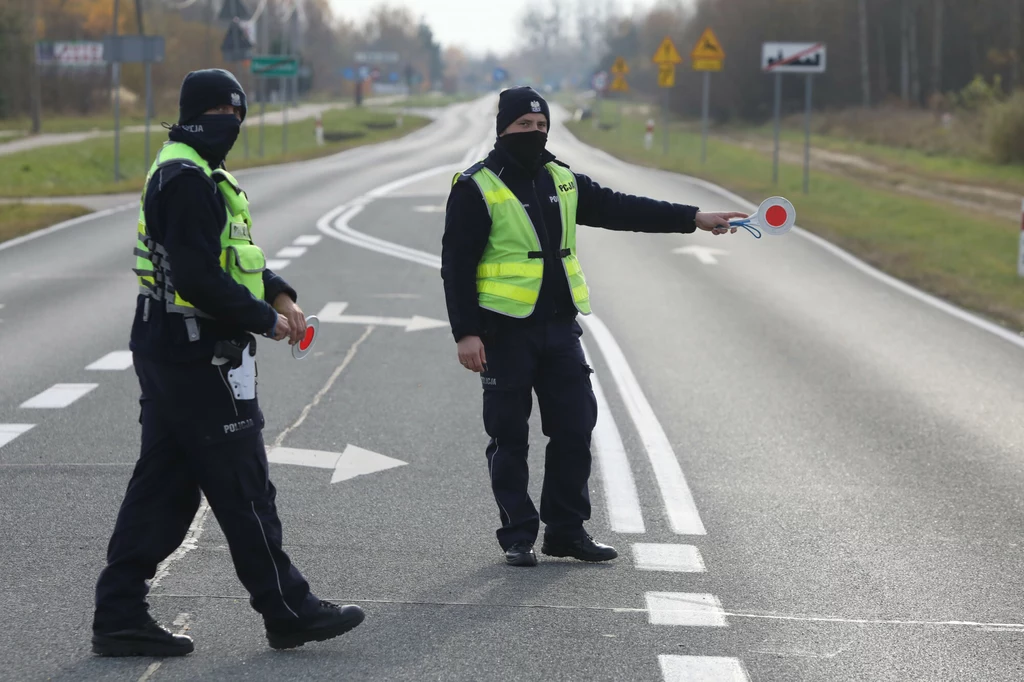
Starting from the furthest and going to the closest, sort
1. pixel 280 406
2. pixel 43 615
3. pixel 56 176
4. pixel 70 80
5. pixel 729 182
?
pixel 70 80
pixel 56 176
pixel 729 182
pixel 280 406
pixel 43 615

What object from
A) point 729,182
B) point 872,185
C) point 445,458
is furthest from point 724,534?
point 872,185

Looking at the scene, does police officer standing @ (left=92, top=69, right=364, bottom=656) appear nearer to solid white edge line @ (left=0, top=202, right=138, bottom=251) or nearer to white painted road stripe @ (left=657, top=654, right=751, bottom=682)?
white painted road stripe @ (left=657, top=654, right=751, bottom=682)

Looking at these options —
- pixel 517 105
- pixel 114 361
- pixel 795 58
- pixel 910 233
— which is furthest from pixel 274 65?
pixel 517 105

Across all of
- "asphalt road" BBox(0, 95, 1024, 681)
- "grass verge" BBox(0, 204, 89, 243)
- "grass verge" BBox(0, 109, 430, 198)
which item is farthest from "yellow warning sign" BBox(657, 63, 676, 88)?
"asphalt road" BBox(0, 95, 1024, 681)

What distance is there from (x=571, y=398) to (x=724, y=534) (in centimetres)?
95

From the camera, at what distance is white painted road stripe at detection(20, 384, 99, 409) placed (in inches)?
347

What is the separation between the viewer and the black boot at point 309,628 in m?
4.68

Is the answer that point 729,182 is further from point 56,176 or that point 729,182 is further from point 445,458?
point 445,458

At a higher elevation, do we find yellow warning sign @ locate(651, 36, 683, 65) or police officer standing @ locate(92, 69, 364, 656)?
yellow warning sign @ locate(651, 36, 683, 65)

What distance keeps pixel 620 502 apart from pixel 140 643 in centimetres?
263

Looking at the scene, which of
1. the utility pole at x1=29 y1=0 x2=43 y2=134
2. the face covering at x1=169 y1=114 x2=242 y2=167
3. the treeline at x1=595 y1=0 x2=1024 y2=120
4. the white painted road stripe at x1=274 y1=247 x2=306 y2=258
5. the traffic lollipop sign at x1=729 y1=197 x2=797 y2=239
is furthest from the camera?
the treeline at x1=595 y1=0 x2=1024 y2=120

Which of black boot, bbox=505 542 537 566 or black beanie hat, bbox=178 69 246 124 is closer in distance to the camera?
black beanie hat, bbox=178 69 246 124

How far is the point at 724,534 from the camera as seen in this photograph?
6.18 m

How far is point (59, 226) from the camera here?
2028cm
